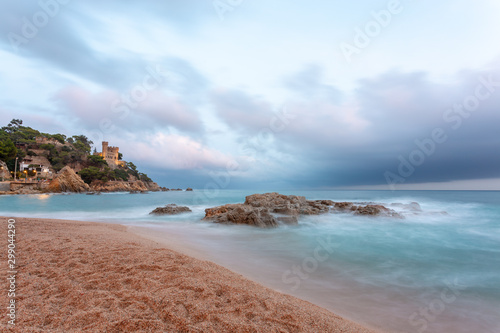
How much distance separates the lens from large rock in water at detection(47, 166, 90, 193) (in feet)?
182

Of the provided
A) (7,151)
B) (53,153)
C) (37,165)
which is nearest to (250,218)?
(7,151)

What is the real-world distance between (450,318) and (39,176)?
84369 millimetres

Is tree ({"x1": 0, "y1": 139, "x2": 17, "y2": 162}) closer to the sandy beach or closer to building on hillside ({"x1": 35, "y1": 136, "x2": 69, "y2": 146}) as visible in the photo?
building on hillside ({"x1": 35, "y1": 136, "x2": 69, "y2": 146})

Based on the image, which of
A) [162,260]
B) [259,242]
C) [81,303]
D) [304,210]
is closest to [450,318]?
[162,260]

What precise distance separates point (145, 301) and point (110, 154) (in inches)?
4469

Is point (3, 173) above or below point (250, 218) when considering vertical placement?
above

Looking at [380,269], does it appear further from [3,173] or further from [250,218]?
[3,173]

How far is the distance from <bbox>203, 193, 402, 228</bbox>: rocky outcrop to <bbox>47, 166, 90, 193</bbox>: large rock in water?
59175mm

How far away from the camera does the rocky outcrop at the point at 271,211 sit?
39.9 ft

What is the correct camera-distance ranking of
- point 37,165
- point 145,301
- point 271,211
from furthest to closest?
1. point 37,165
2. point 271,211
3. point 145,301

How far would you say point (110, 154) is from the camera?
99.7 metres

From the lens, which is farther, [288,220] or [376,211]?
[376,211]

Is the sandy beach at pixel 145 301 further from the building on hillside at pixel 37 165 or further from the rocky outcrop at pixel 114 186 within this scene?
the building on hillside at pixel 37 165

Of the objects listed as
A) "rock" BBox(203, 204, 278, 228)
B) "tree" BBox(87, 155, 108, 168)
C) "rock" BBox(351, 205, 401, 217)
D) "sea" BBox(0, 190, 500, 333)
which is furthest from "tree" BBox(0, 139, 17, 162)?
→ "rock" BBox(351, 205, 401, 217)
